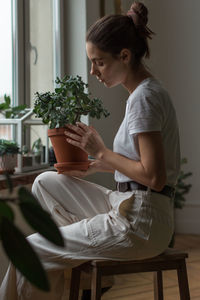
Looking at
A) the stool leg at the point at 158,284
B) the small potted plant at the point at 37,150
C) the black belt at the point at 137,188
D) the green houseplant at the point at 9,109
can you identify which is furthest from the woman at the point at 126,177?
the small potted plant at the point at 37,150

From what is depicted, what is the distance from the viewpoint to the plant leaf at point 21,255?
38cm

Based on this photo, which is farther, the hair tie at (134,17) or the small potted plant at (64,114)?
the small potted plant at (64,114)

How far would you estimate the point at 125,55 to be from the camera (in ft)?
5.27

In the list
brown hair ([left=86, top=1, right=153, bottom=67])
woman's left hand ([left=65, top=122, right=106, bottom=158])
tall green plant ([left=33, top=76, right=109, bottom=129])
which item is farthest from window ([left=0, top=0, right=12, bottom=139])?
brown hair ([left=86, top=1, right=153, bottom=67])

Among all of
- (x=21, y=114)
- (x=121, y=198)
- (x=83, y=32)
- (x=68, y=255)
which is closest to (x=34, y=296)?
(x=68, y=255)

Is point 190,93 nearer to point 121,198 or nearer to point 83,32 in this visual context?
point 83,32

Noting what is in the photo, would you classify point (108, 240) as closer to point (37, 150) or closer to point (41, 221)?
point (41, 221)

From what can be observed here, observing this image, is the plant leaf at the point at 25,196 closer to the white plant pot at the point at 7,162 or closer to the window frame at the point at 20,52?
the white plant pot at the point at 7,162

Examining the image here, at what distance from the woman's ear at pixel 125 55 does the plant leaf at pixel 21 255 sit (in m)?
1.28

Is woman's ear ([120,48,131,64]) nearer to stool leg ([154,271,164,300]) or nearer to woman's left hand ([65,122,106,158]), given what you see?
woman's left hand ([65,122,106,158])

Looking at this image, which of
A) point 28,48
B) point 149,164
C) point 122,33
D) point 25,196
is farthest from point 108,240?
point 28,48

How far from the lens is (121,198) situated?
61.8 inches

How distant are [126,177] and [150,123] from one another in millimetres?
227

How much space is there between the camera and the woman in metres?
1.46
